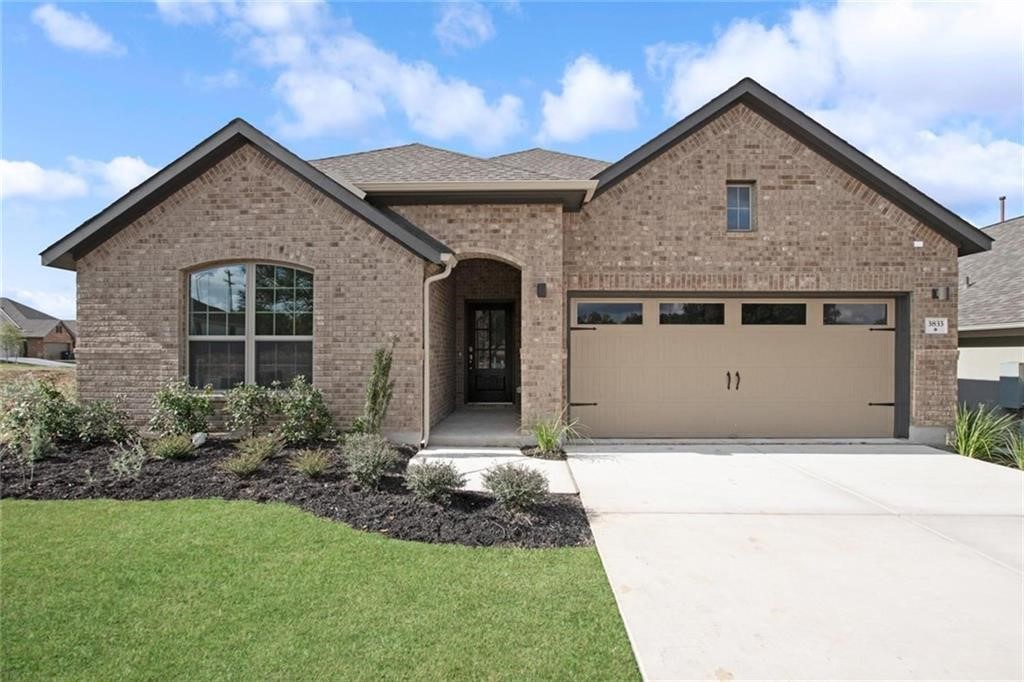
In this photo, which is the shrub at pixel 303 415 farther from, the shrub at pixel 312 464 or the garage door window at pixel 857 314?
the garage door window at pixel 857 314

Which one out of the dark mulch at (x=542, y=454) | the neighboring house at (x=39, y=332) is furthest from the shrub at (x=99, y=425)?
the neighboring house at (x=39, y=332)

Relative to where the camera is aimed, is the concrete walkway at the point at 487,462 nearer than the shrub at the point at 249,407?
Yes

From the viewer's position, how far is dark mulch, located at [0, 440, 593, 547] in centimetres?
486

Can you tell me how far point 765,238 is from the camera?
→ 9250 mm

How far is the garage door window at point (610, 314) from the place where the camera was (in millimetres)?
9406

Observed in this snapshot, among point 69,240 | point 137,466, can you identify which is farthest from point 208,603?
point 69,240

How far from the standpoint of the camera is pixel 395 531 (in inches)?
192

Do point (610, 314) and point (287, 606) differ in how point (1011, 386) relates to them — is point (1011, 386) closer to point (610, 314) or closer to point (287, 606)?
point (610, 314)

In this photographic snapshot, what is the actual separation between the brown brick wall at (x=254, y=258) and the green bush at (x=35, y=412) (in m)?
0.68

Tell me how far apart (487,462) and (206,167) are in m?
6.32

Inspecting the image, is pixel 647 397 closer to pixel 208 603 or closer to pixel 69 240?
pixel 208 603

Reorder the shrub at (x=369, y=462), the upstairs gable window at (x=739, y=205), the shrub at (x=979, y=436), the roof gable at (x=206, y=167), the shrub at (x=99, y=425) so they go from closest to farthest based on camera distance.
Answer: the shrub at (x=369, y=462), the shrub at (x=99, y=425), the roof gable at (x=206, y=167), the shrub at (x=979, y=436), the upstairs gable window at (x=739, y=205)

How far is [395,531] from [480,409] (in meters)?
7.60

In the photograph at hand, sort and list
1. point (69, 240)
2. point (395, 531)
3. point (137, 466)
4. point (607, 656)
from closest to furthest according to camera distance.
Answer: point (607, 656)
point (395, 531)
point (137, 466)
point (69, 240)
